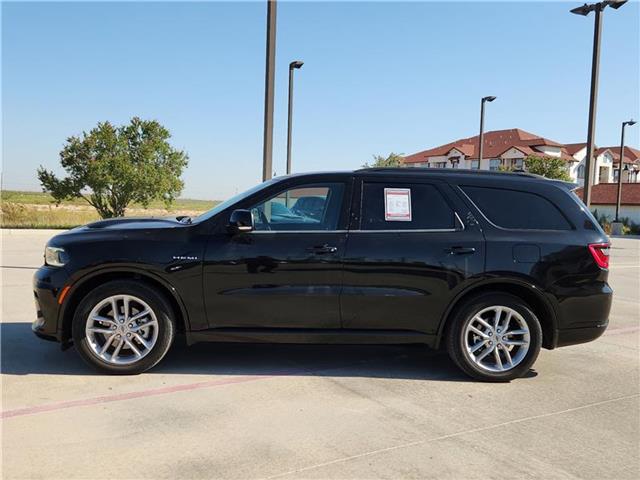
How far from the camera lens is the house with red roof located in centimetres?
7362

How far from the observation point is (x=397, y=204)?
4.74m

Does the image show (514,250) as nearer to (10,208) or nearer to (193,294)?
(193,294)

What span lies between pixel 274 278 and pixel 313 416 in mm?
1219

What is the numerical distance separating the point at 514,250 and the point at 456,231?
0.53 metres

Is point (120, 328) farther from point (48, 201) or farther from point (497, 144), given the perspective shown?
point (497, 144)

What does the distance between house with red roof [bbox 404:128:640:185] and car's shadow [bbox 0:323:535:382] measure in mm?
68260

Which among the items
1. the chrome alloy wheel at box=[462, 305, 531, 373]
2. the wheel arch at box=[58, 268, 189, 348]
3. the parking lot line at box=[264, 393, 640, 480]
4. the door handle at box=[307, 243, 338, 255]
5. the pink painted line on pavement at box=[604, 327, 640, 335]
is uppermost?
the door handle at box=[307, 243, 338, 255]

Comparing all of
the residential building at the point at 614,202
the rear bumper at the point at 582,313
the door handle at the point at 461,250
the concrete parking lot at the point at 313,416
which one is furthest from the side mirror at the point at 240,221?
the residential building at the point at 614,202

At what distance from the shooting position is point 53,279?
449cm

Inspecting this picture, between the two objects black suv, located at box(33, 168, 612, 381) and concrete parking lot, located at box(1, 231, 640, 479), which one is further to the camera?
black suv, located at box(33, 168, 612, 381)

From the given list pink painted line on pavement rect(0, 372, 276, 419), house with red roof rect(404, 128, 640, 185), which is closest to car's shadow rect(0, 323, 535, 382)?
pink painted line on pavement rect(0, 372, 276, 419)

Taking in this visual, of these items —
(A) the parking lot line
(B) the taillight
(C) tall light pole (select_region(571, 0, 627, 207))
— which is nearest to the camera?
(A) the parking lot line

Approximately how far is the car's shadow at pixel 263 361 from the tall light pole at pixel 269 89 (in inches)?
175

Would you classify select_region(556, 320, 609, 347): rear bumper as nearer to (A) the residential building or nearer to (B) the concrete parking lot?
(B) the concrete parking lot
